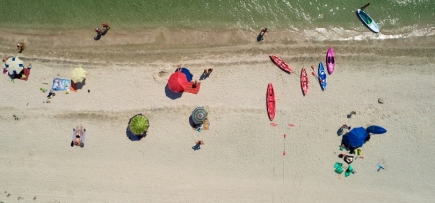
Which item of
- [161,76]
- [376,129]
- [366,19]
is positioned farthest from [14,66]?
[376,129]

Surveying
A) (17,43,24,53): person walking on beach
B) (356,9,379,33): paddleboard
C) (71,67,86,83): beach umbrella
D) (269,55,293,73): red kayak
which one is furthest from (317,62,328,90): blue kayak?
(17,43,24,53): person walking on beach

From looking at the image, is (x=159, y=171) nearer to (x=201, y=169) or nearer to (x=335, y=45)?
(x=201, y=169)

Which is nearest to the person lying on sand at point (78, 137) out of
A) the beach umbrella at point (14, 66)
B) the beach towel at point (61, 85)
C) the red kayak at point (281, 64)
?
the beach towel at point (61, 85)

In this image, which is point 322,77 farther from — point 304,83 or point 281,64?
point 281,64

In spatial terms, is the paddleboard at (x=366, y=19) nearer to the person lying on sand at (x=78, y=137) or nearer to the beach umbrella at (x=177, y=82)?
the beach umbrella at (x=177, y=82)

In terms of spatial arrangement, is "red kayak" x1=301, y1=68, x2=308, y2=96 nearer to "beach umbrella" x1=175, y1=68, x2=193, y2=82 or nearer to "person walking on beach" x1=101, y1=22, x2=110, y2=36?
"beach umbrella" x1=175, y1=68, x2=193, y2=82
